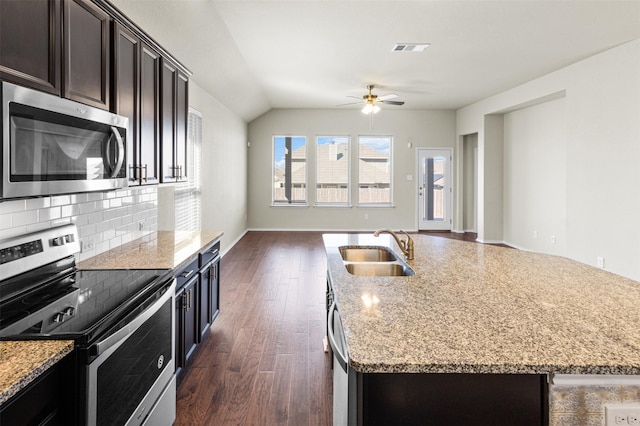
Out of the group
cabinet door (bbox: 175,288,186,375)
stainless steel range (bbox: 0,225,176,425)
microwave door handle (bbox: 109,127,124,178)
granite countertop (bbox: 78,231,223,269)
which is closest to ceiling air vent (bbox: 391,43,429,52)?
granite countertop (bbox: 78,231,223,269)

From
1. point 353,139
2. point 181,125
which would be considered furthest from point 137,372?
point 353,139

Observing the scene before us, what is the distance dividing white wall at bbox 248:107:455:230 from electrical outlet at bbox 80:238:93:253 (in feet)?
23.2

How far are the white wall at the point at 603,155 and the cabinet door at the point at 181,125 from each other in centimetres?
467

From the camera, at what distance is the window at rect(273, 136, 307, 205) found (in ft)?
31.3

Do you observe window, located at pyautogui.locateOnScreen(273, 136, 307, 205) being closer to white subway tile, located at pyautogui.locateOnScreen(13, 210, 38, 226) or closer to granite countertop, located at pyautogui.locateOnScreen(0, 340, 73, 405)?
white subway tile, located at pyautogui.locateOnScreen(13, 210, 38, 226)

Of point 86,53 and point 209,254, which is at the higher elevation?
point 86,53

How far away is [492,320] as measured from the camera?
4.50 feet

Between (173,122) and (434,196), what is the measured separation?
24.7ft

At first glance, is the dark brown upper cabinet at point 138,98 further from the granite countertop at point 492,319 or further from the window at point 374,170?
the window at point 374,170

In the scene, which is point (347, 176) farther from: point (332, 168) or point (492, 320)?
point (492, 320)

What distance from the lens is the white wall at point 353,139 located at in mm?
9414

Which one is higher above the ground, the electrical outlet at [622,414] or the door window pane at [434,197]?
the door window pane at [434,197]

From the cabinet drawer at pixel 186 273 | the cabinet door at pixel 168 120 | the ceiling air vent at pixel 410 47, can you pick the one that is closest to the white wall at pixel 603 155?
the ceiling air vent at pixel 410 47

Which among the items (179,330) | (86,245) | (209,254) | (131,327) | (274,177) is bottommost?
(179,330)
